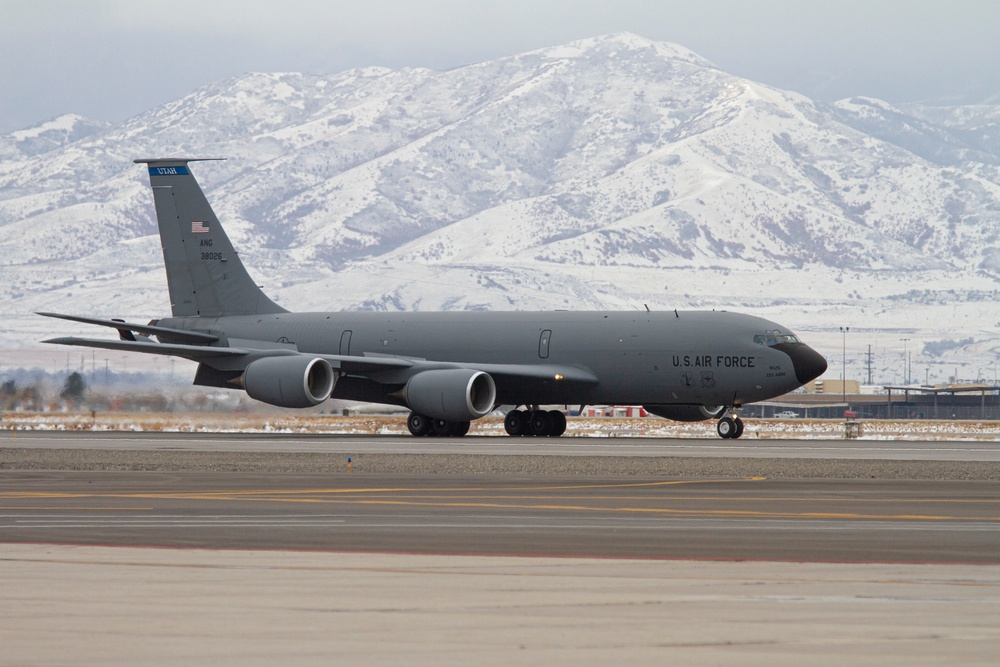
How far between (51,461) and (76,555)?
1998cm

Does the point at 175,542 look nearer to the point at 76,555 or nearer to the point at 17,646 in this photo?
the point at 76,555

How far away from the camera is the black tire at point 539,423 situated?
50.2 m

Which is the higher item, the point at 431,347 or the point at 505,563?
the point at 431,347

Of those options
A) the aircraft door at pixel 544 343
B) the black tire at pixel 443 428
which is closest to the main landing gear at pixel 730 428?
the aircraft door at pixel 544 343

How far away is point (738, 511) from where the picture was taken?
68.2 ft

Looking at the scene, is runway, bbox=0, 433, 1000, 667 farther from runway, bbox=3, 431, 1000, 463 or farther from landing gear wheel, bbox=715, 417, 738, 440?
landing gear wheel, bbox=715, 417, 738, 440

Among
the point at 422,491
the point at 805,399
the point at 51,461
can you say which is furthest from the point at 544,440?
the point at 805,399

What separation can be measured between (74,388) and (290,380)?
13828 millimetres

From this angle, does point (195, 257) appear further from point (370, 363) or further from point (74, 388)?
point (370, 363)

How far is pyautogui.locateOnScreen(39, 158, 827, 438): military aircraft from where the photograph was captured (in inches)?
1832

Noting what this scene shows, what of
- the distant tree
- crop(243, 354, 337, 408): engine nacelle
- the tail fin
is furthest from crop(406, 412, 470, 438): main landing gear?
the distant tree

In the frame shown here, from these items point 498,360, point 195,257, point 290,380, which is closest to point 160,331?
point 195,257

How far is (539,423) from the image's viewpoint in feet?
165

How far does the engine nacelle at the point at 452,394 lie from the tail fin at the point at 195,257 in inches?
372
